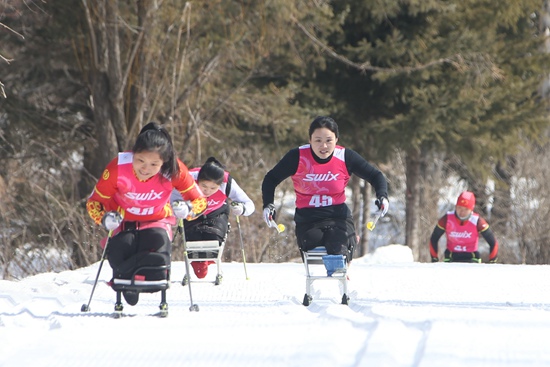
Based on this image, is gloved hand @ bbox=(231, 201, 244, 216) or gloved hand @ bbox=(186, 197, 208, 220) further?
gloved hand @ bbox=(231, 201, 244, 216)

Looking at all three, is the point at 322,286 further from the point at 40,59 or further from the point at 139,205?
the point at 40,59

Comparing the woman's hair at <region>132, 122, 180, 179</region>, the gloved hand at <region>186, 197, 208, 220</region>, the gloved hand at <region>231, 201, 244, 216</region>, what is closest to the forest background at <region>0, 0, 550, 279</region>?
the gloved hand at <region>231, 201, 244, 216</region>

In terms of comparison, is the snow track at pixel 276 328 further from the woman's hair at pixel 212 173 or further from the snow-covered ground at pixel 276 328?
the woman's hair at pixel 212 173

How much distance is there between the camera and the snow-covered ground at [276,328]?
556 centimetres

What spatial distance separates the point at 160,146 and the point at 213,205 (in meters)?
3.68

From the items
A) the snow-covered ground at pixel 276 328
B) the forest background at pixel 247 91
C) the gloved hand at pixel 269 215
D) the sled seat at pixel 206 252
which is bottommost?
the snow-covered ground at pixel 276 328

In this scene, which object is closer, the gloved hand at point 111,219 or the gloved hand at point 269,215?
the gloved hand at point 111,219

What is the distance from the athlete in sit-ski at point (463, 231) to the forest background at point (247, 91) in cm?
438

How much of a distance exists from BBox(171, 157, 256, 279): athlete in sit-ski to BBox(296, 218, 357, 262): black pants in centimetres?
195

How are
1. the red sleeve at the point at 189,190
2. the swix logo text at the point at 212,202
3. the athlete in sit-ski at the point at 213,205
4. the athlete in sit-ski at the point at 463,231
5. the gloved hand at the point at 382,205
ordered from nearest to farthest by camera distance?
the red sleeve at the point at 189,190, the gloved hand at the point at 382,205, the athlete in sit-ski at the point at 213,205, the swix logo text at the point at 212,202, the athlete in sit-ski at the point at 463,231

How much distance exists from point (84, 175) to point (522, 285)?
421 inches

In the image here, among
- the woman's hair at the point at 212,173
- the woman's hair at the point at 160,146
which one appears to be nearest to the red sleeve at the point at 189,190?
the woman's hair at the point at 160,146

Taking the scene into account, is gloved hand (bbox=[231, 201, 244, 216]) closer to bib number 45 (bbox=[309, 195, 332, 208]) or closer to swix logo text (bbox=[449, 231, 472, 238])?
bib number 45 (bbox=[309, 195, 332, 208])

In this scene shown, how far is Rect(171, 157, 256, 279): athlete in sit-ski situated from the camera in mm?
10281
